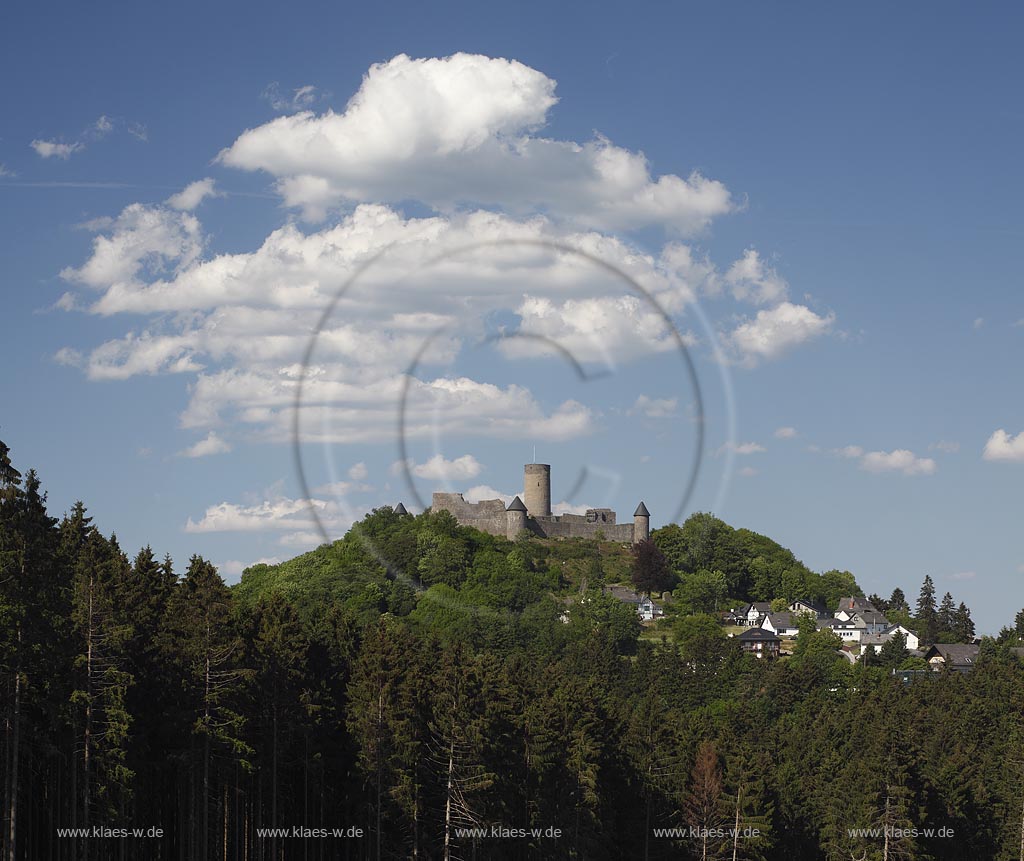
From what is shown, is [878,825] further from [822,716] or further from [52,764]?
[52,764]

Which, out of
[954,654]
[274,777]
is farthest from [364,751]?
[954,654]

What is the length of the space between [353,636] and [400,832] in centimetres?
1808

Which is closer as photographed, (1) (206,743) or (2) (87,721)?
(2) (87,721)

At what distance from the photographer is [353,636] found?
235 ft

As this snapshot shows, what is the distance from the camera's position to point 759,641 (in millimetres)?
186000

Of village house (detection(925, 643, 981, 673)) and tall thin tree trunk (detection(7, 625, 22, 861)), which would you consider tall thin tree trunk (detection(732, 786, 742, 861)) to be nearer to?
tall thin tree trunk (detection(7, 625, 22, 861))

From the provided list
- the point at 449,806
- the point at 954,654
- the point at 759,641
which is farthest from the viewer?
the point at 759,641

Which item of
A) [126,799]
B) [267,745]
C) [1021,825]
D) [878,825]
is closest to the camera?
[126,799]

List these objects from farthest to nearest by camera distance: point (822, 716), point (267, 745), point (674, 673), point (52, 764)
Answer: point (674, 673) < point (822, 716) < point (267, 745) < point (52, 764)

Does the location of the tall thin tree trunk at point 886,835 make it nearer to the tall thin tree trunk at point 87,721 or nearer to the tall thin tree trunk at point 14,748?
the tall thin tree trunk at point 87,721

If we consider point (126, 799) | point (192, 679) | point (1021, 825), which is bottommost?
point (1021, 825)

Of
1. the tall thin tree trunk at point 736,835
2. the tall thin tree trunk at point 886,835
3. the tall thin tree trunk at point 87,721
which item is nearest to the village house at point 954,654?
the tall thin tree trunk at point 886,835

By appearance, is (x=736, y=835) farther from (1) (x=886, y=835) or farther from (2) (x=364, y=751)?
(2) (x=364, y=751)

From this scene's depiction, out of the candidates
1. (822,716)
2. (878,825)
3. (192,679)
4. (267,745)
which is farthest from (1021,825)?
(192,679)
